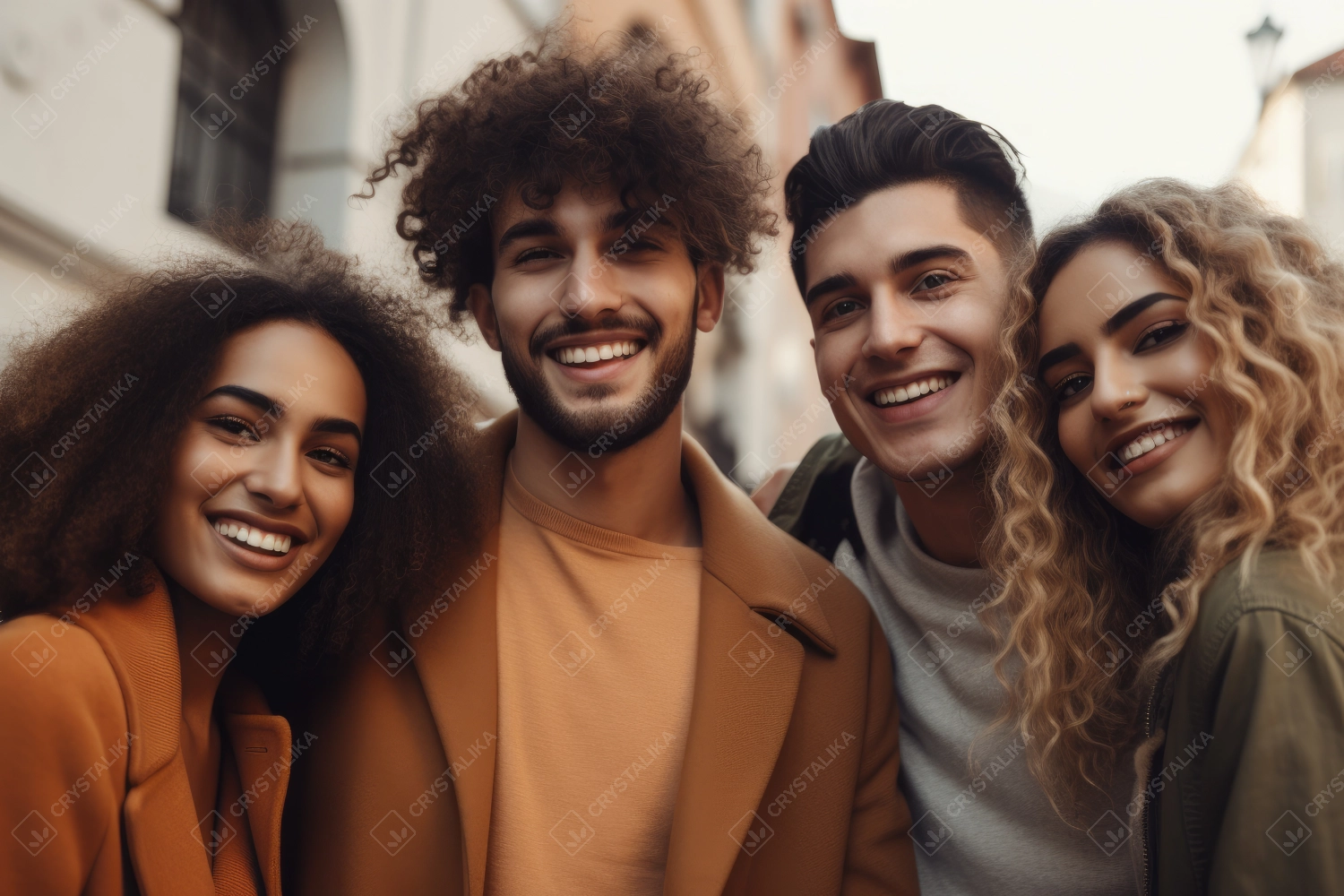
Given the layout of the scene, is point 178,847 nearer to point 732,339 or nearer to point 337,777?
point 337,777

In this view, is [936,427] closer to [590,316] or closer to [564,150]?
[590,316]

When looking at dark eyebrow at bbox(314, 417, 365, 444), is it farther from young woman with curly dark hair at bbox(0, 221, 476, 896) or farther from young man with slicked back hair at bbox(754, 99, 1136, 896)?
young man with slicked back hair at bbox(754, 99, 1136, 896)

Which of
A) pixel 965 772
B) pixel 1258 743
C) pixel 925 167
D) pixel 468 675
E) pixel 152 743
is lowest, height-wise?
pixel 965 772

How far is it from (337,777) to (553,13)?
305 inches

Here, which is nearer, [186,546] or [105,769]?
[105,769]

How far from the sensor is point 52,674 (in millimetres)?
1834

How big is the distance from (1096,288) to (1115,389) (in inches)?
11.3

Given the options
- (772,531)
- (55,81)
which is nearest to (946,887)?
(772,531)

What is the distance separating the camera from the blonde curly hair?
209cm

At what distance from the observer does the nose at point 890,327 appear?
9.81ft

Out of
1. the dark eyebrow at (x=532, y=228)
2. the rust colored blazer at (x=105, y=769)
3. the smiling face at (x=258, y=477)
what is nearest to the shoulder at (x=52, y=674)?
the rust colored blazer at (x=105, y=769)

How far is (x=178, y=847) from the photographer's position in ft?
6.56

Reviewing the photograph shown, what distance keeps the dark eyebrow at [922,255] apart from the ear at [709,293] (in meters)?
0.62

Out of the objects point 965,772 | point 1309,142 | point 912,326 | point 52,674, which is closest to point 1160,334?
point 912,326
